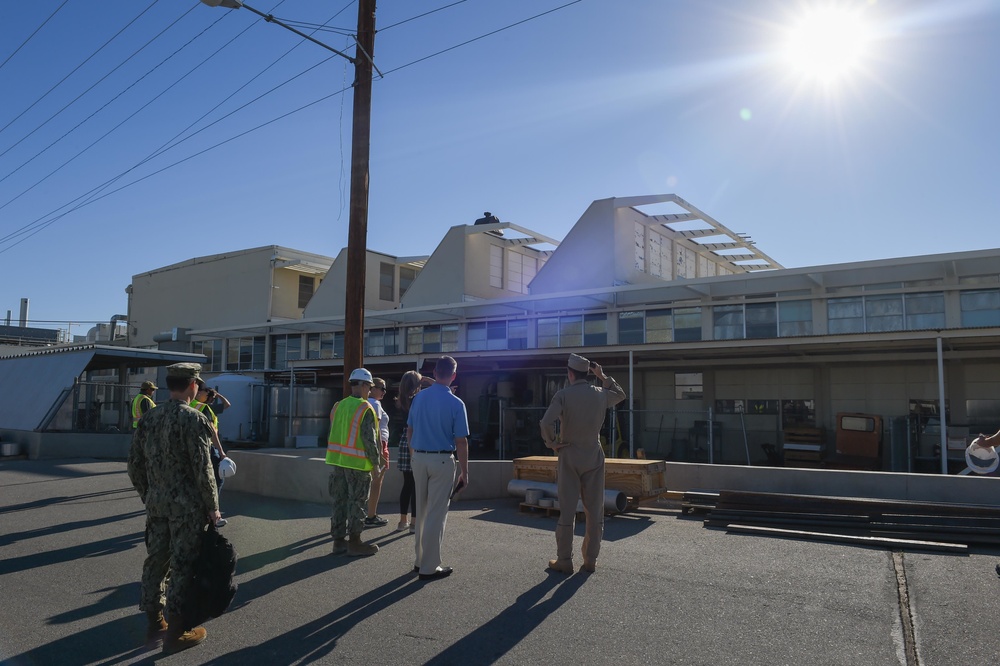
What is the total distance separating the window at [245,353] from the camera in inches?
1405

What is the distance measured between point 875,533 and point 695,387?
15.7m

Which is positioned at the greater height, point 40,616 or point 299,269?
point 299,269

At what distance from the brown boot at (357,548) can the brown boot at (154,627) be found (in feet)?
7.94

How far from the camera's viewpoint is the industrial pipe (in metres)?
9.05

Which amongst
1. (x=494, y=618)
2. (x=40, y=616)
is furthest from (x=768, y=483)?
(x=40, y=616)

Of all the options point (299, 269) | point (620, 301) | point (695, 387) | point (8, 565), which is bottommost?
A: point (8, 565)

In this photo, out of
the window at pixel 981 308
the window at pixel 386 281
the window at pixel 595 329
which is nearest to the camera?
the window at pixel 981 308

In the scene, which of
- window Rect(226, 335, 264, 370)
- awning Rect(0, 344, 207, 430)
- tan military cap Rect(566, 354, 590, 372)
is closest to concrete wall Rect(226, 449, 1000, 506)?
tan military cap Rect(566, 354, 590, 372)

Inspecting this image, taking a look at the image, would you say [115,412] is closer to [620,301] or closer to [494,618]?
[620,301]

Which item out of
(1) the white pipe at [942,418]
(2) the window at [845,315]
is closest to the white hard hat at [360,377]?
(1) the white pipe at [942,418]

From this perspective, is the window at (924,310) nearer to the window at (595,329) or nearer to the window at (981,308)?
the window at (981,308)

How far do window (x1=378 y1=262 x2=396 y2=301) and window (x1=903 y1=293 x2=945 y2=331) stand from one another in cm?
2263

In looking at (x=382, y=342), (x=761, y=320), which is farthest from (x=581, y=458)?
(x=382, y=342)

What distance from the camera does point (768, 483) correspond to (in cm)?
1026
